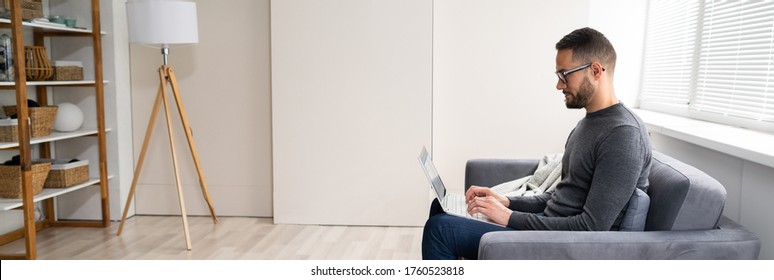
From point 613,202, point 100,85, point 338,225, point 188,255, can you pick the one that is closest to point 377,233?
point 338,225

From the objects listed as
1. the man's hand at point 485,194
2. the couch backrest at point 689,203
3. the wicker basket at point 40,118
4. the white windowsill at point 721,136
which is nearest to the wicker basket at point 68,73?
the wicker basket at point 40,118

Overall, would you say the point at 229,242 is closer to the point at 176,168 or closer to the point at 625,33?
the point at 176,168

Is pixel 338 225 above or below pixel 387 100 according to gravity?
below

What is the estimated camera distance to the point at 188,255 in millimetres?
3926

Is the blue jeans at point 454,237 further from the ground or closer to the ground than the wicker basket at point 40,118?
closer to the ground

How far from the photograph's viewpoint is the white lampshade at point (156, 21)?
13.1 ft

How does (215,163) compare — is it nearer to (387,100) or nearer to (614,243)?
(387,100)

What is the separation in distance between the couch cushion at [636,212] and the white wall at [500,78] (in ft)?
7.58

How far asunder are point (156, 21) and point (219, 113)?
953 millimetres

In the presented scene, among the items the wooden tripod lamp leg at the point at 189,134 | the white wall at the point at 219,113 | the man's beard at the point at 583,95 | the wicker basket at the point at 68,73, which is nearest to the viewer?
the man's beard at the point at 583,95

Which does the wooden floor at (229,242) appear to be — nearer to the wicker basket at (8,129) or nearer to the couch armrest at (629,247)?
the wicker basket at (8,129)

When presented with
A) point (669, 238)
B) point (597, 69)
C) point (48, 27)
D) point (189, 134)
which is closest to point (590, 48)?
point (597, 69)

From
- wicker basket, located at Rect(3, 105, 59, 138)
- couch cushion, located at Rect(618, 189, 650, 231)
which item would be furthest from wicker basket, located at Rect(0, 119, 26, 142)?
couch cushion, located at Rect(618, 189, 650, 231)

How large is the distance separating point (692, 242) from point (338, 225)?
111 inches
